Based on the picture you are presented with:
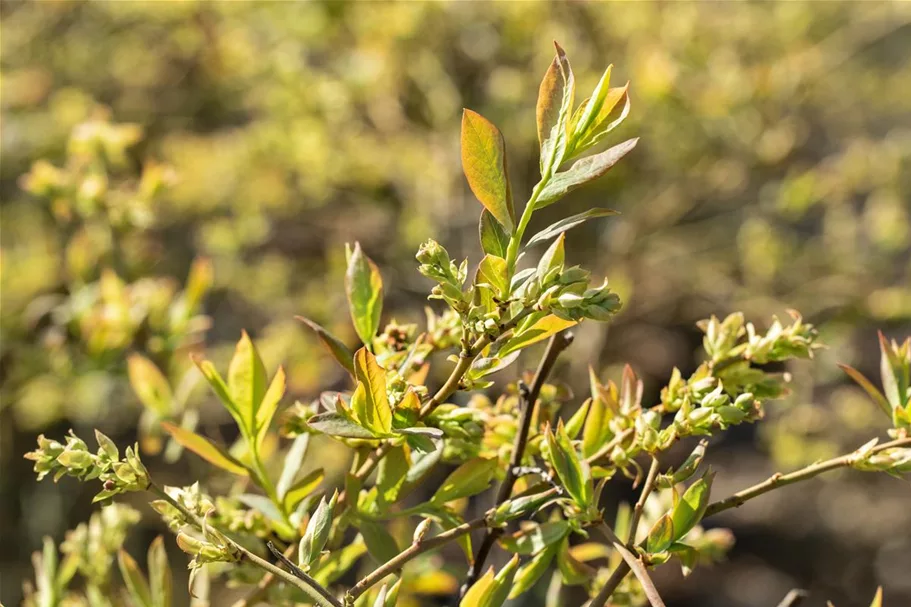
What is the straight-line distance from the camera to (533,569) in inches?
27.2

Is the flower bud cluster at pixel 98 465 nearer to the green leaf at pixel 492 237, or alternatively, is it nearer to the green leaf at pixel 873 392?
the green leaf at pixel 492 237

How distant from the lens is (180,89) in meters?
3.41

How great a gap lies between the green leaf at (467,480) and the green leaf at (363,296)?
0.13m

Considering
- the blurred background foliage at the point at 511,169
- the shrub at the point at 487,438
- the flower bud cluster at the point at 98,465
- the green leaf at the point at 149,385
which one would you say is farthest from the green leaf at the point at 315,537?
the blurred background foliage at the point at 511,169

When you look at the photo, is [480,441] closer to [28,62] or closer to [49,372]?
[49,372]

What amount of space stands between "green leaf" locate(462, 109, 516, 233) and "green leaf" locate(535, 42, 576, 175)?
3cm

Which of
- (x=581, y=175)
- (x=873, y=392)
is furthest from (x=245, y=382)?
(x=873, y=392)

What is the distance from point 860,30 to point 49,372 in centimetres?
247

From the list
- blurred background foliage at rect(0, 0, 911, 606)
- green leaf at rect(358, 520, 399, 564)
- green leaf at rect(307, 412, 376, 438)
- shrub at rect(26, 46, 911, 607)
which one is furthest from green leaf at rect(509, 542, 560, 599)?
blurred background foliage at rect(0, 0, 911, 606)

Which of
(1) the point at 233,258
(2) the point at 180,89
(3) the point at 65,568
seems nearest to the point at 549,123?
(3) the point at 65,568

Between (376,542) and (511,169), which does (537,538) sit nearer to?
(376,542)

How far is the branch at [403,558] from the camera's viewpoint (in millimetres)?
552

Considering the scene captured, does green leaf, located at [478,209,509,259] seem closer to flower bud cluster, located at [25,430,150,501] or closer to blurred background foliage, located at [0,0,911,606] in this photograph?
flower bud cluster, located at [25,430,150,501]

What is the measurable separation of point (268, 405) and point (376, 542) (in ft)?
0.51
